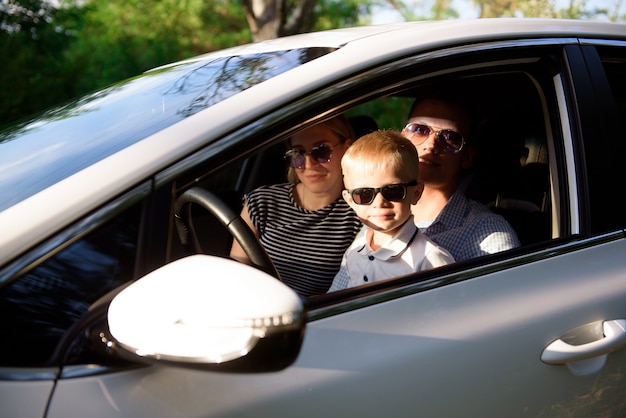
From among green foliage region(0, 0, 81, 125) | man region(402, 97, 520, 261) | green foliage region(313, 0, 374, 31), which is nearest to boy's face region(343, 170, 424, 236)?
man region(402, 97, 520, 261)


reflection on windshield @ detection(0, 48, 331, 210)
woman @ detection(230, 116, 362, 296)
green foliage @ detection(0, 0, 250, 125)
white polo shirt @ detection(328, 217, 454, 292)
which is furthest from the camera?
green foliage @ detection(0, 0, 250, 125)

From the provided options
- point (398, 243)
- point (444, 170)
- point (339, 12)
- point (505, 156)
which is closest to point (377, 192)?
point (398, 243)

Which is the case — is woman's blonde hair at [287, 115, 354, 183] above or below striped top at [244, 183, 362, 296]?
above

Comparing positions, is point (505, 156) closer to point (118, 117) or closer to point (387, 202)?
point (387, 202)

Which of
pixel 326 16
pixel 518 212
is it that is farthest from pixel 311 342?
pixel 326 16

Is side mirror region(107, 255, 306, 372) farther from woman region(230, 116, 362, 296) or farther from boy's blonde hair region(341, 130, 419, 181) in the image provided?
woman region(230, 116, 362, 296)

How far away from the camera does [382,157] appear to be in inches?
78.7

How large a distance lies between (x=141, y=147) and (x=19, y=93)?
27.8 feet

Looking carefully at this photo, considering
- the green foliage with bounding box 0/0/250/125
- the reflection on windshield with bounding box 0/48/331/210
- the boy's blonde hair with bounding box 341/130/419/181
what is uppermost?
the reflection on windshield with bounding box 0/48/331/210

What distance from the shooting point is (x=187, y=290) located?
119 centimetres

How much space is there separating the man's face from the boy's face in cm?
47

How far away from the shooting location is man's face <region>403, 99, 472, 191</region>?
8.23 feet

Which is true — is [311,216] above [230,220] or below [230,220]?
below

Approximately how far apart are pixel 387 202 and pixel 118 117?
2.43 ft
